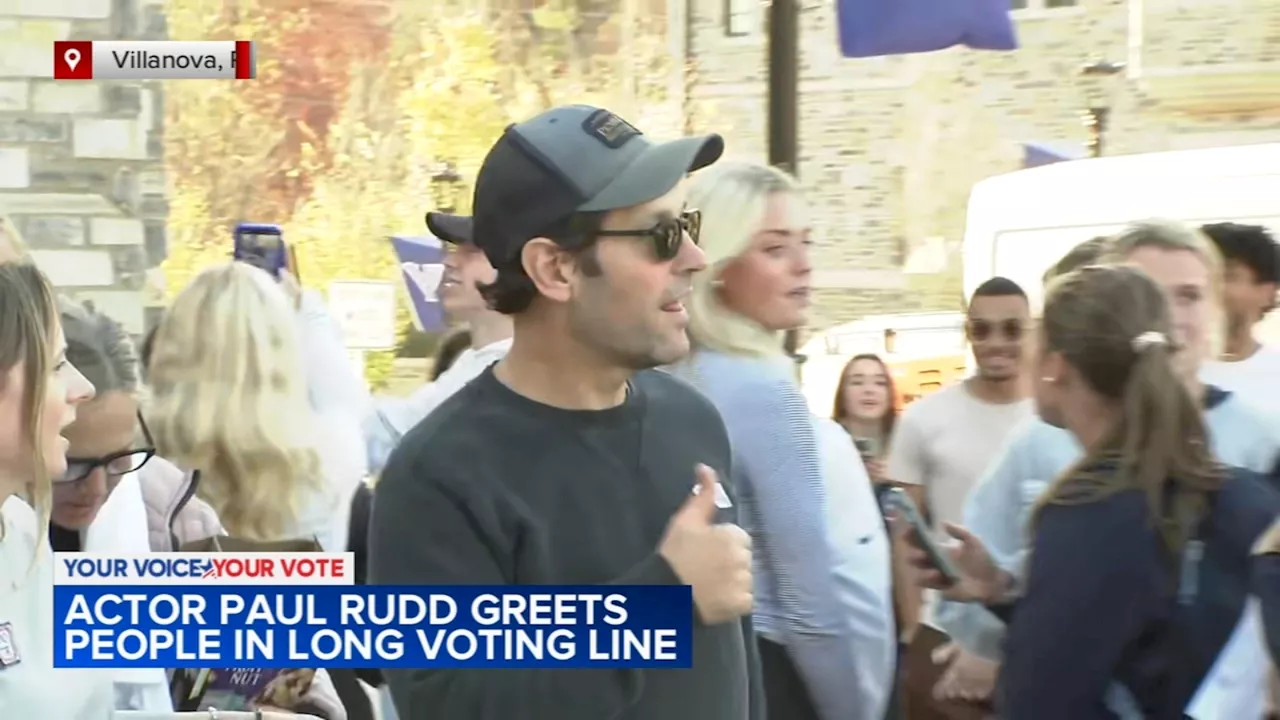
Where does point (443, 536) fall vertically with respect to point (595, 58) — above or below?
below

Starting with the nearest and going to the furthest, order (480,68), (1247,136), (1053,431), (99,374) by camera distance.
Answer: (99,374) < (1053,431) < (480,68) < (1247,136)

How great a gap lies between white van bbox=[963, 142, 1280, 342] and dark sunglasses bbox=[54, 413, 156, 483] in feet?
4.13

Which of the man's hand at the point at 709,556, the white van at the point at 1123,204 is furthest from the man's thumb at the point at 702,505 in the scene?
the white van at the point at 1123,204

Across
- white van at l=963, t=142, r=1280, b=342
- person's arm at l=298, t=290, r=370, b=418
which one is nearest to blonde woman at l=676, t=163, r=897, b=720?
person's arm at l=298, t=290, r=370, b=418

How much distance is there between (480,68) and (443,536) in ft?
3.07

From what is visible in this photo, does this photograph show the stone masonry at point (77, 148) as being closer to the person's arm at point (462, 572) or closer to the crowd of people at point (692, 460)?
the crowd of people at point (692, 460)

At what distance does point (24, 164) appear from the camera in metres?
1.73

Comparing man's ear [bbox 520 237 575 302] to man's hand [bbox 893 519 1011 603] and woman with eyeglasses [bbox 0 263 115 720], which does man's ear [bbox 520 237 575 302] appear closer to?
woman with eyeglasses [bbox 0 263 115 720]

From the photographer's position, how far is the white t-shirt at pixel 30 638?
1295 millimetres

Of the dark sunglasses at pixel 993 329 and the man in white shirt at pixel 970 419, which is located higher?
the dark sunglasses at pixel 993 329

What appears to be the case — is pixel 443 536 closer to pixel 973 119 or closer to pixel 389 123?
pixel 389 123

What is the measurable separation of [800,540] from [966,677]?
227 millimetres

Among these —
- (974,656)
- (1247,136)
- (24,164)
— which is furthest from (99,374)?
(1247,136)

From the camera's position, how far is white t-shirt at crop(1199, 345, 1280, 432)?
1.81m
